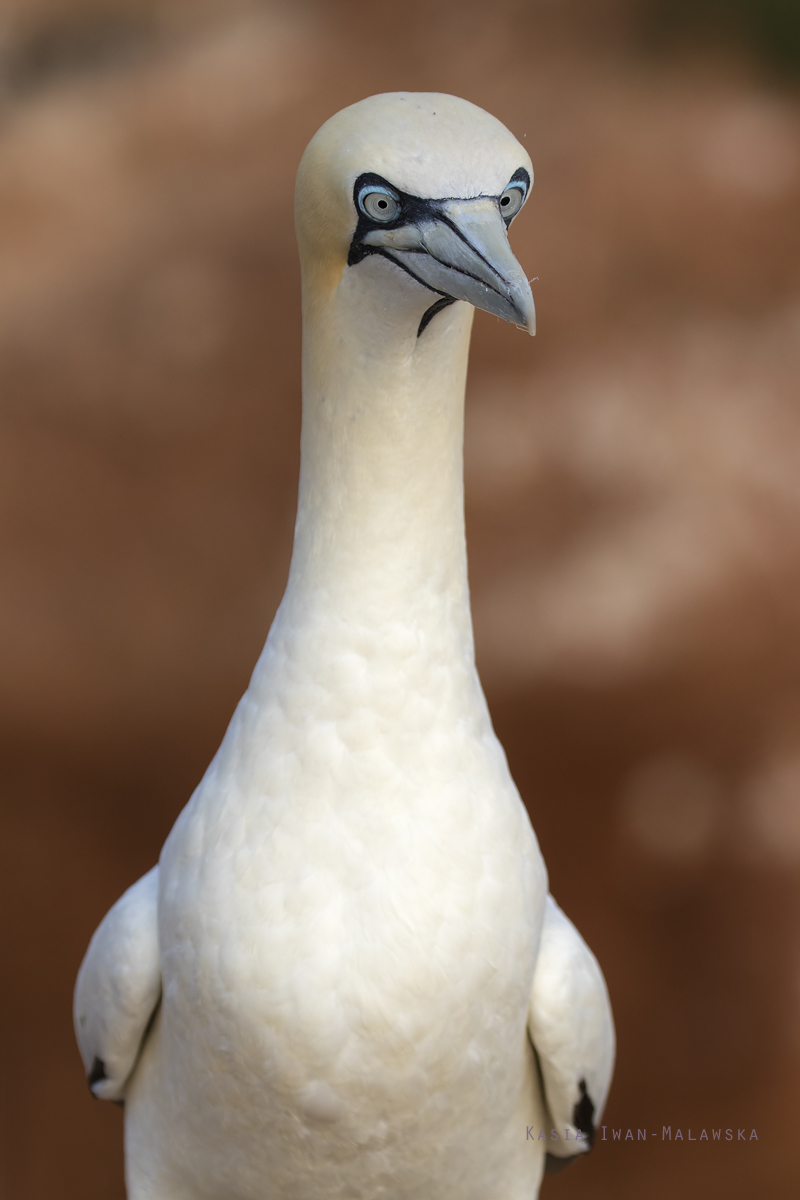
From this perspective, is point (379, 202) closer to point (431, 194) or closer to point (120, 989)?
point (431, 194)

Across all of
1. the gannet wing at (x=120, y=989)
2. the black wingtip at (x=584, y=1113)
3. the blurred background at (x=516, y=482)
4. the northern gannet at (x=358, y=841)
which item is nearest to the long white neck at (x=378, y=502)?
the northern gannet at (x=358, y=841)

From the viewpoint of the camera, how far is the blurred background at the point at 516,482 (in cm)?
236

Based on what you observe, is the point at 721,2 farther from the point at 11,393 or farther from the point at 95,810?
the point at 95,810

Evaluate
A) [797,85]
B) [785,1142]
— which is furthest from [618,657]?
[797,85]

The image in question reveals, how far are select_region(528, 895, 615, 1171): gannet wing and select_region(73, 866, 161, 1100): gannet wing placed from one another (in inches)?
14.3

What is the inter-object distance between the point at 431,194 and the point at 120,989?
2.57 ft

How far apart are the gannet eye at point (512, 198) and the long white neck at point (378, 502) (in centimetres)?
10

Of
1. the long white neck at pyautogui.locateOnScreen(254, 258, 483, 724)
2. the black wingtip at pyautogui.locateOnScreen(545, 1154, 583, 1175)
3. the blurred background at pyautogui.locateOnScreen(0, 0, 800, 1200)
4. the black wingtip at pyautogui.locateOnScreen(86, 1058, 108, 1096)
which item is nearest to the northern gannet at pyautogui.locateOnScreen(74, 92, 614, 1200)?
the long white neck at pyautogui.locateOnScreen(254, 258, 483, 724)

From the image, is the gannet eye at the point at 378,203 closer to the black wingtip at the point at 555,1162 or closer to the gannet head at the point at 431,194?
the gannet head at the point at 431,194

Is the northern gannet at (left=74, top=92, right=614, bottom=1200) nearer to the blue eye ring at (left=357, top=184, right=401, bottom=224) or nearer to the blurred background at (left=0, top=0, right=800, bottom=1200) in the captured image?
the blue eye ring at (left=357, top=184, right=401, bottom=224)

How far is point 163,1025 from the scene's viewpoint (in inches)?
50.4

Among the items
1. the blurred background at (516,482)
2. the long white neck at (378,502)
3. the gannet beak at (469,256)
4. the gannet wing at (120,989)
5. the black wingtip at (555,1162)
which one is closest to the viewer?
the gannet beak at (469,256)

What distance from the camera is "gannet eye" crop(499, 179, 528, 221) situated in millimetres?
964

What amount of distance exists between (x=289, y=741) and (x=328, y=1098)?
298mm
